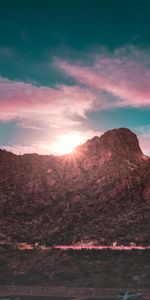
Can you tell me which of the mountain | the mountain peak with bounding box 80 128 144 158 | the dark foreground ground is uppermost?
the mountain peak with bounding box 80 128 144 158

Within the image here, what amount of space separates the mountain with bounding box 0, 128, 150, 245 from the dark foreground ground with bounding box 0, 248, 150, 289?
15006mm

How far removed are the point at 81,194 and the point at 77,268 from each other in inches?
1804

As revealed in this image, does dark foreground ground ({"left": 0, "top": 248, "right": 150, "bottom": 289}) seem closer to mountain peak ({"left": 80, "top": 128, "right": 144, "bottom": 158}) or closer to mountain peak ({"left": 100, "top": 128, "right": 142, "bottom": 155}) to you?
mountain peak ({"left": 80, "top": 128, "right": 144, "bottom": 158})

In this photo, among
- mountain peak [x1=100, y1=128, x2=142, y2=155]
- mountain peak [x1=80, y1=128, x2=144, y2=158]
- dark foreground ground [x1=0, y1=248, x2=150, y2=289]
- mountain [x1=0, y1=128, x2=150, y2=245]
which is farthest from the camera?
mountain peak [x1=100, y1=128, x2=142, y2=155]

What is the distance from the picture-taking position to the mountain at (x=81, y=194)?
3622 inches

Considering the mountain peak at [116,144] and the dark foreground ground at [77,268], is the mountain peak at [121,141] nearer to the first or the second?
the mountain peak at [116,144]

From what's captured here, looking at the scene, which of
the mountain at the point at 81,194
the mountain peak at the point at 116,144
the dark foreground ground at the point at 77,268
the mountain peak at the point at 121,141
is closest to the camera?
the dark foreground ground at the point at 77,268

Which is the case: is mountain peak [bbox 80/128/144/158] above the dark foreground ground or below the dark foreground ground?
above

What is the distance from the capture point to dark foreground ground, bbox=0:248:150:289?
2186 inches

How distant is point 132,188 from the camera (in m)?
109

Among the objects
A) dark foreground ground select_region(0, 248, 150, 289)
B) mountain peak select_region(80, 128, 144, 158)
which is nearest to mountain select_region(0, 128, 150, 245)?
mountain peak select_region(80, 128, 144, 158)

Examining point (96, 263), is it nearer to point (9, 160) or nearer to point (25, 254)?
point (25, 254)

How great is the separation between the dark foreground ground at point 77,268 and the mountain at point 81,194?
15006 millimetres

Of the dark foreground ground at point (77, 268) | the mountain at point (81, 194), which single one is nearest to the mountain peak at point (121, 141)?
the mountain at point (81, 194)
